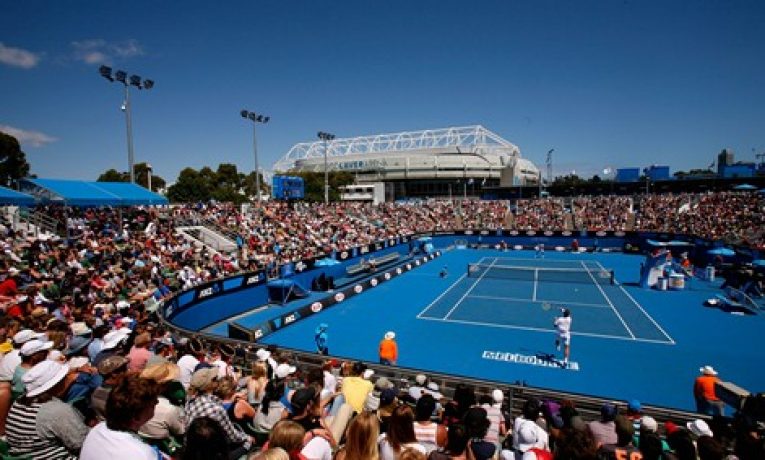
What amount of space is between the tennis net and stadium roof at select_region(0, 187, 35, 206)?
28.1 metres

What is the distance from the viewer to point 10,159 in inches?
1949

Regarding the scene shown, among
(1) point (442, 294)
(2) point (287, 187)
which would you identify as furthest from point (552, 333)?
(2) point (287, 187)

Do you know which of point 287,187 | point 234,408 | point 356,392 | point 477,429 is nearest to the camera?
point 477,429

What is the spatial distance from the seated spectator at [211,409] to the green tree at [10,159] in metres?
59.7

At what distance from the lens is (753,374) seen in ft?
43.7

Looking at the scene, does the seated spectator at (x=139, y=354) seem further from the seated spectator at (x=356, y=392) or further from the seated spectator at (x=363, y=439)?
the seated spectator at (x=363, y=439)

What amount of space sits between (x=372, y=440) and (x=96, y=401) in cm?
323

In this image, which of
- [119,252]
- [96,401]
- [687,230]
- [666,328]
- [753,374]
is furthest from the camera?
[687,230]

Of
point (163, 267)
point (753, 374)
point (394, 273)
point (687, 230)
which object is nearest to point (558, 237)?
point (687, 230)

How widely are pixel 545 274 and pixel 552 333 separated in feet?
50.8

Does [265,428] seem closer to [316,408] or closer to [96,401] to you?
[316,408]

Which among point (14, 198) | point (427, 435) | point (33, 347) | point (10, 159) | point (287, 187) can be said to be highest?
point (10, 159)

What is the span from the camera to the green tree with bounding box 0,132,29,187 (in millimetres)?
48403

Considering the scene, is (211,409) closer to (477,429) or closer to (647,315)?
(477,429)
